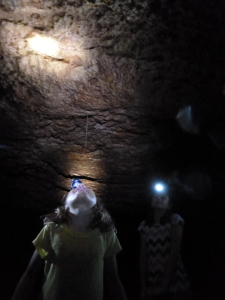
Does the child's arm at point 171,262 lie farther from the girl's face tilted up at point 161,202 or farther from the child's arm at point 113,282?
the child's arm at point 113,282

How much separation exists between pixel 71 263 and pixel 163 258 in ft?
3.06

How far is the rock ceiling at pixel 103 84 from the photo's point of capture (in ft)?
5.39

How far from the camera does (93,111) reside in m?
2.46

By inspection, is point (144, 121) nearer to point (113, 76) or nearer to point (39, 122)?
point (113, 76)

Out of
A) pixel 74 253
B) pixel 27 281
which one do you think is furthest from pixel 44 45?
pixel 27 281

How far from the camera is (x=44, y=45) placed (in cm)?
184

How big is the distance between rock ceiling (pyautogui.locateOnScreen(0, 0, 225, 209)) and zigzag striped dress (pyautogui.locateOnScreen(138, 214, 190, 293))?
989 millimetres

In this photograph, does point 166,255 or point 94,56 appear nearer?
point 94,56

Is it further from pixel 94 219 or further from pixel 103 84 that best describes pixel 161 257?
pixel 103 84

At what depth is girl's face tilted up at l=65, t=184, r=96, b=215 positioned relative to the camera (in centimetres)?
156

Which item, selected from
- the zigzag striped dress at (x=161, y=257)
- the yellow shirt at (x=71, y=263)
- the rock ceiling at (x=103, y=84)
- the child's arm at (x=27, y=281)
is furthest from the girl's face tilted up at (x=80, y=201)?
the rock ceiling at (x=103, y=84)

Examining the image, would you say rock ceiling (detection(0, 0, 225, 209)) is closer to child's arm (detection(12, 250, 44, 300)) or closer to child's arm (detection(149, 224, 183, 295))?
child's arm (detection(149, 224, 183, 295))

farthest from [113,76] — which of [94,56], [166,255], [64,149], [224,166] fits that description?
[224,166]

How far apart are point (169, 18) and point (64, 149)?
1.79 metres
